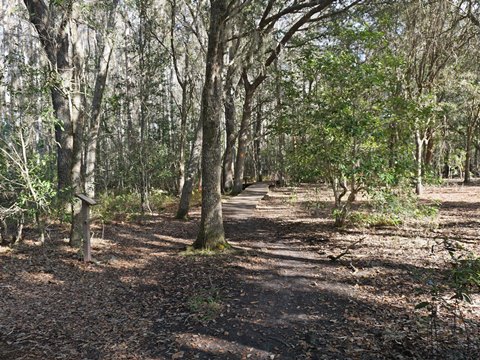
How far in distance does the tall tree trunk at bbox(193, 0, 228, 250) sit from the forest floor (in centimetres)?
54

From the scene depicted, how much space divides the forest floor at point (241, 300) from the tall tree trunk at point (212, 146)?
54 cm

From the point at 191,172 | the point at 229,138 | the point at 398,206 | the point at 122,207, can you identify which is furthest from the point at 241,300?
the point at 229,138

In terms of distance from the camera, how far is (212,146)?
776 centimetres

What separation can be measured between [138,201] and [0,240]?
7.37 m

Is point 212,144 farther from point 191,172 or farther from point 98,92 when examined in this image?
point 98,92

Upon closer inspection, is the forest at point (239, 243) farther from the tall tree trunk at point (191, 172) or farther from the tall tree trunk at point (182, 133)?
the tall tree trunk at point (182, 133)

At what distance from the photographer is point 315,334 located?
14.5ft

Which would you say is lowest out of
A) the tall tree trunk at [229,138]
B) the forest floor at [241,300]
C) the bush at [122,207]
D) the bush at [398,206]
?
the forest floor at [241,300]

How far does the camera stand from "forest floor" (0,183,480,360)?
412 cm

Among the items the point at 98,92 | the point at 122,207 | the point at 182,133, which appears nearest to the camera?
the point at 98,92

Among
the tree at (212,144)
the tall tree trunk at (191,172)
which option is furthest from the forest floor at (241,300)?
the tall tree trunk at (191,172)

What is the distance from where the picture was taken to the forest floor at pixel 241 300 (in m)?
4.12

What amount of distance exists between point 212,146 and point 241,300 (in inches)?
138

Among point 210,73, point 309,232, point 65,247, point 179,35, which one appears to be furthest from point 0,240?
point 179,35
